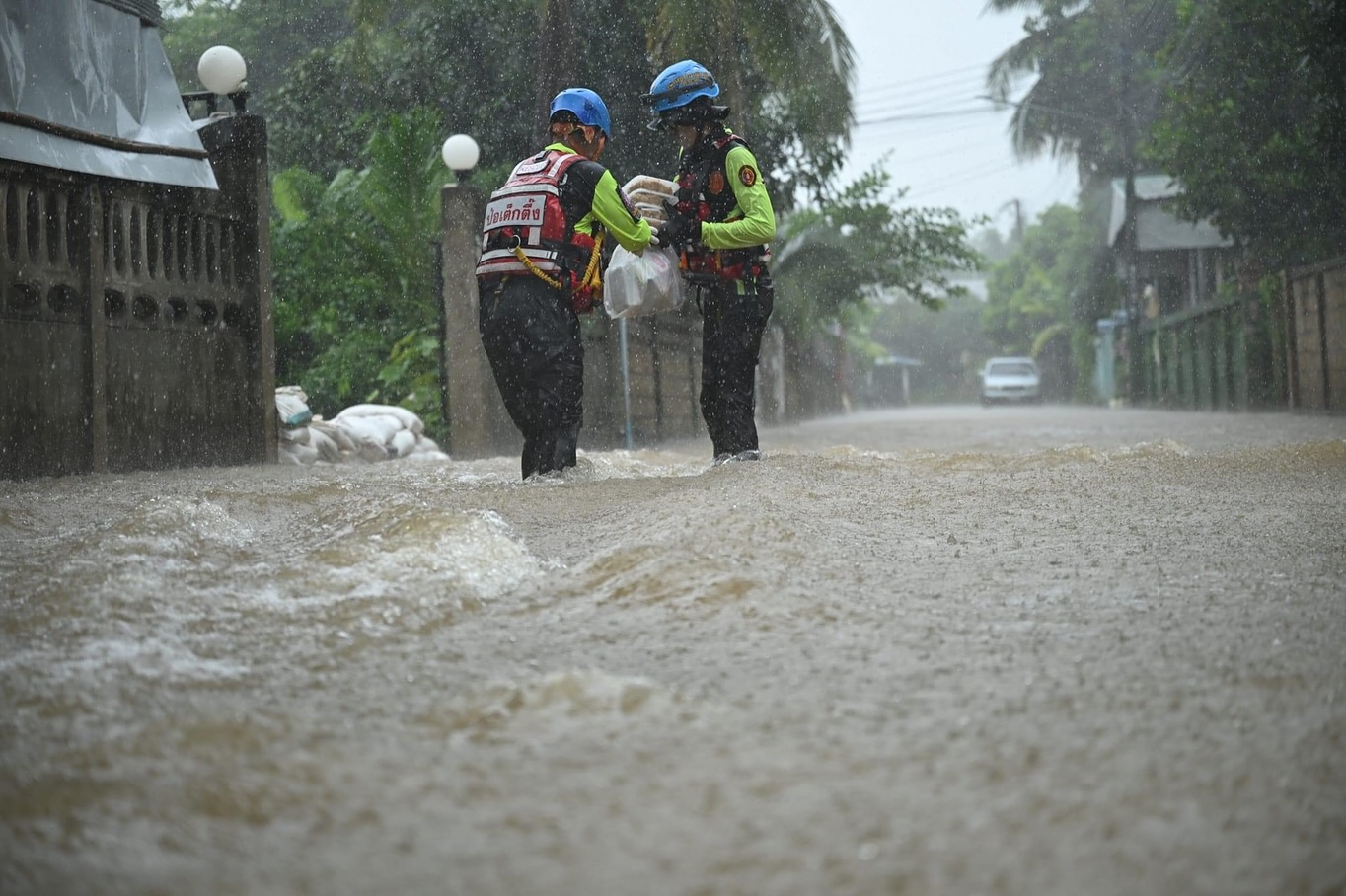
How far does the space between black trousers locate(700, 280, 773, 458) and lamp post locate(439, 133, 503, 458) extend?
15.8 ft

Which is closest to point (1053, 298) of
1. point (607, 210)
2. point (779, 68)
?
point (779, 68)

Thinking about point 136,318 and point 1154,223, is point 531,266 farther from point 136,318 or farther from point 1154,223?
point 1154,223

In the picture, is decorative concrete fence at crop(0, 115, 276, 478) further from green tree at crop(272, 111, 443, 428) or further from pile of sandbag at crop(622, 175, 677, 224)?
green tree at crop(272, 111, 443, 428)

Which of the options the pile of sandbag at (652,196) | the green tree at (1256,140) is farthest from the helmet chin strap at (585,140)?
the green tree at (1256,140)

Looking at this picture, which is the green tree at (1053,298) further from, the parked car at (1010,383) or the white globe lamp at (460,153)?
the white globe lamp at (460,153)

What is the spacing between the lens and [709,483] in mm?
4820

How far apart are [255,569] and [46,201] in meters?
4.67

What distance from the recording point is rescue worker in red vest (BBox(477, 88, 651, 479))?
5.43m

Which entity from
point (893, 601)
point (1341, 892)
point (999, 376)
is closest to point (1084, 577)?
point (893, 601)

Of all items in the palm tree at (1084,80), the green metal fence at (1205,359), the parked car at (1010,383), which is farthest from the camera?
the parked car at (1010,383)

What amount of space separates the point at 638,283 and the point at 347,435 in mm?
4632

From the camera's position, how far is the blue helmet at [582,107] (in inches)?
220

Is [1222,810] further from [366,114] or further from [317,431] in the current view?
[366,114]

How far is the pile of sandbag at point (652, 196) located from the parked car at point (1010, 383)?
116 feet
